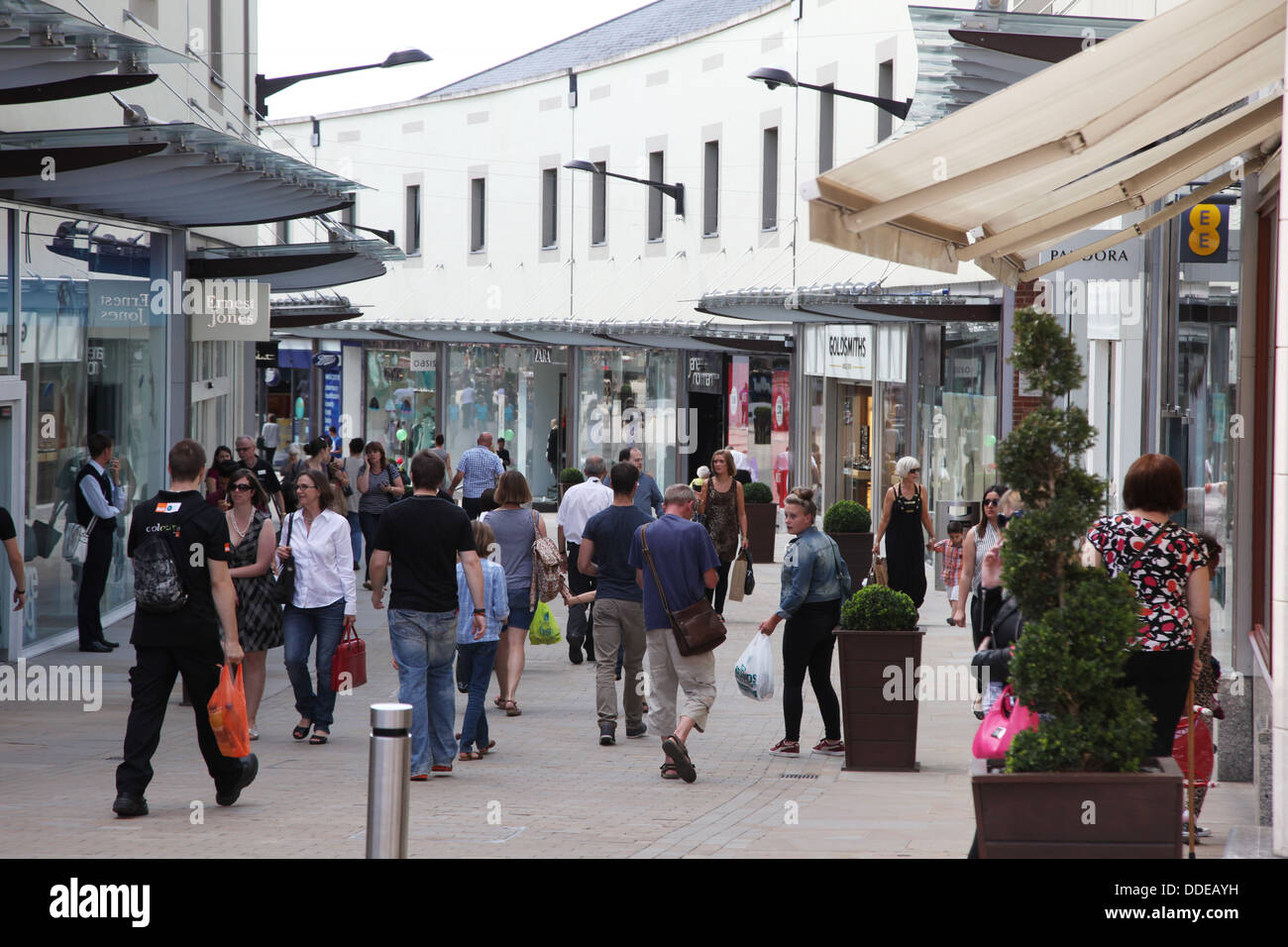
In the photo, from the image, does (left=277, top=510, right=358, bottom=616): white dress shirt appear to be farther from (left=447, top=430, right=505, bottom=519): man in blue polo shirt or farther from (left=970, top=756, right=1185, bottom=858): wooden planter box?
(left=447, top=430, right=505, bottom=519): man in blue polo shirt

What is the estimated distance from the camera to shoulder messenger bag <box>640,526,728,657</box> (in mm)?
10367

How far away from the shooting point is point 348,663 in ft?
37.5

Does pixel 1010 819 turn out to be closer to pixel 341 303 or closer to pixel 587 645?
pixel 587 645

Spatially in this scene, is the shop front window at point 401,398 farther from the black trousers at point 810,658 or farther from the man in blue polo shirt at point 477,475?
the black trousers at point 810,658

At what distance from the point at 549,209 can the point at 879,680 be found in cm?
3129

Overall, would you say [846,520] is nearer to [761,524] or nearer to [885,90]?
[761,524]

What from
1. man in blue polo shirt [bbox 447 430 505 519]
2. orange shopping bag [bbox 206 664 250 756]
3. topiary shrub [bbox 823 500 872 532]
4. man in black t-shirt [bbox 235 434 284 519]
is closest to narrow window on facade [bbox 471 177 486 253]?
man in blue polo shirt [bbox 447 430 505 519]

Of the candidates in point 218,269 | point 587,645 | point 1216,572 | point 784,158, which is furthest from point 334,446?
point 1216,572

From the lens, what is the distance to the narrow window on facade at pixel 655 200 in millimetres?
36781

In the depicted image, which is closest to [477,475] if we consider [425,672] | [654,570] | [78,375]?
[78,375]

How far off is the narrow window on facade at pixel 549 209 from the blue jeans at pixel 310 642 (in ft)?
97.4

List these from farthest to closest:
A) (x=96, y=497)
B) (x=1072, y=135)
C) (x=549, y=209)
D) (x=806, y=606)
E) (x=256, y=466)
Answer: (x=549, y=209), (x=256, y=466), (x=96, y=497), (x=806, y=606), (x=1072, y=135)

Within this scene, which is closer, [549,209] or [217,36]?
[217,36]

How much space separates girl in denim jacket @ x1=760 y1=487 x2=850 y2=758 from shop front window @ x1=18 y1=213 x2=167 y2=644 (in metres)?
7.36
